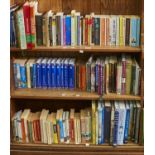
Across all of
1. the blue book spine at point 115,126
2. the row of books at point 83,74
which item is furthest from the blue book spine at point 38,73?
the blue book spine at point 115,126

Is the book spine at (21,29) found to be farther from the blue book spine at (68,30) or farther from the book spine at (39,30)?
the blue book spine at (68,30)

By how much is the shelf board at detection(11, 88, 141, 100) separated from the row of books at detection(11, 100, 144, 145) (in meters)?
0.08

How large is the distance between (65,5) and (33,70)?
55cm

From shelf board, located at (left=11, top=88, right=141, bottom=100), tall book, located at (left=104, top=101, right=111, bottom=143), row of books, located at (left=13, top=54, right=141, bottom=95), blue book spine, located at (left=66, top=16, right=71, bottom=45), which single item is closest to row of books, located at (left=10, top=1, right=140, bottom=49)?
blue book spine, located at (left=66, top=16, right=71, bottom=45)

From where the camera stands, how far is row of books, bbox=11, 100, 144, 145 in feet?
7.75

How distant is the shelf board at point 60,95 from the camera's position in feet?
7.66

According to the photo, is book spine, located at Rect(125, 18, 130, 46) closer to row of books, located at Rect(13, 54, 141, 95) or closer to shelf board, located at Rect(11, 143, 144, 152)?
row of books, located at Rect(13, 54, 141, 95)

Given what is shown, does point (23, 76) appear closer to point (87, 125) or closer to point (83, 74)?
point (83, 74)

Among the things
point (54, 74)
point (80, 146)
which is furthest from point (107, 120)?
point (54, 74)

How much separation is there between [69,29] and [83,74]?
0.34 meters

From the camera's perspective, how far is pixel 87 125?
2.42 meters

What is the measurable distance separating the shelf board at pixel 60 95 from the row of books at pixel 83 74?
0.04 meters
